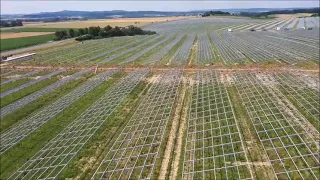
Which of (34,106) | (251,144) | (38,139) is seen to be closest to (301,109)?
(251,144)

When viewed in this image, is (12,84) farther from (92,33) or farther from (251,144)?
(92,33)

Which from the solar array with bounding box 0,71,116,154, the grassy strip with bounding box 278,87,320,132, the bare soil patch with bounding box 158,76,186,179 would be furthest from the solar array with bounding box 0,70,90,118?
the grassy strip with bounding box 278,87,320,132

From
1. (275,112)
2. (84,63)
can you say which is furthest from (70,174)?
(84,63)

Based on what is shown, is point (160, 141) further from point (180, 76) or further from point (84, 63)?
point (84, 63)

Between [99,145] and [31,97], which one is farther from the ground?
[99,145]

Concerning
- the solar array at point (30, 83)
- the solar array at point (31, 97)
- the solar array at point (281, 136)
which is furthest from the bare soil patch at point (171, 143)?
the solar array at point (30, 83)

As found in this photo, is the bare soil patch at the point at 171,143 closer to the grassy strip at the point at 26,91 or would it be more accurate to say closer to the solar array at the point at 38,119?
the solar array at the point at 38,119
